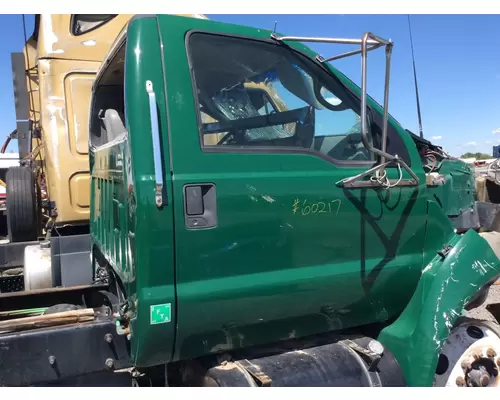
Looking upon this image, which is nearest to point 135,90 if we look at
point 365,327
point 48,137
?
point 365,327

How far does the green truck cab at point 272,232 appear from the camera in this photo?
205 cm

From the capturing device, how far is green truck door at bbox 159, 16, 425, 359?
82.4 inches

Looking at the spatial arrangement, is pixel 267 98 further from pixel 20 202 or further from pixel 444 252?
pixel 20 202

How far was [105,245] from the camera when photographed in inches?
117

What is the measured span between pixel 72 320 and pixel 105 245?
702 millimetres

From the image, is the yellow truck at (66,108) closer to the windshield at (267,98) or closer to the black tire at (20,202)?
the black tire at (20,202)

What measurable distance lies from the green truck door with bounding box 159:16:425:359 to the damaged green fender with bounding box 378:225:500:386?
95mm

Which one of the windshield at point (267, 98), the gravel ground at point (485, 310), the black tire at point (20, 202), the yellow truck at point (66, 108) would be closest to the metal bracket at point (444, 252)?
the windshield at point (267, 98)

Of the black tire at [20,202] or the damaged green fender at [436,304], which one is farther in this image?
the black tire at [20,202]

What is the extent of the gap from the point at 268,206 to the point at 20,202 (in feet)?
12.9

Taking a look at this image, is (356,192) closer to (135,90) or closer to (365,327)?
(365,327)

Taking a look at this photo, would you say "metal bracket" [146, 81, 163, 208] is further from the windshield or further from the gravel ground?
the gravel ground

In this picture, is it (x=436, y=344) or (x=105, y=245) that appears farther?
(x=105, y=245)

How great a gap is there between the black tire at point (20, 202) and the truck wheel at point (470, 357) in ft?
14.3
